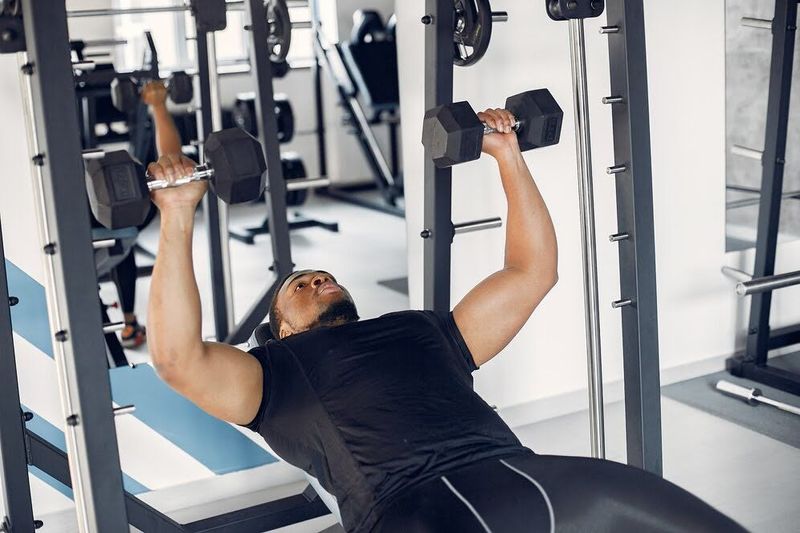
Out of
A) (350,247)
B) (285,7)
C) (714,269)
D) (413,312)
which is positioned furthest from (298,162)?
(413,312)

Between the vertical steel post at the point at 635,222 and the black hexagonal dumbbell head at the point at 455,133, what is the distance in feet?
1.18

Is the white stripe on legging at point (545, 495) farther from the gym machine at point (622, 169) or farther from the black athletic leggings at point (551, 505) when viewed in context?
the gym machine at point (622, 169)

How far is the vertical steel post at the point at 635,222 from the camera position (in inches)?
98.0

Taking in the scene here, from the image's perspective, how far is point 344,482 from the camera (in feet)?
6.89

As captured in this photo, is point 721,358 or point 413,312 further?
point 721,358

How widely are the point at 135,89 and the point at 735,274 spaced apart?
2475mm

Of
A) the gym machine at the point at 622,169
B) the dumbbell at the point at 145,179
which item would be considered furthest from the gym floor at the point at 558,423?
the dumbbell at the point at 145,179

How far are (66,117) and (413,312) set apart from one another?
921mm

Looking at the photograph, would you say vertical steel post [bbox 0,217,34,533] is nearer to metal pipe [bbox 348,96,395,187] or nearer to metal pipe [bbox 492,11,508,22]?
metal pipe [bbox 492,11,508,22]

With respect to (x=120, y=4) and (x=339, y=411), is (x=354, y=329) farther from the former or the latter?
(x=120, y=4)

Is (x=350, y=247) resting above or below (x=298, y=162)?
below

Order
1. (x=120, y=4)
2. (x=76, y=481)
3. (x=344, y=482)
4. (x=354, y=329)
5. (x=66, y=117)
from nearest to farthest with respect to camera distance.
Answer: (x=66, y=117)
(x=76, y=481)
(x=344, y=482)
(x=354, y=329)
(x=120, y=4)

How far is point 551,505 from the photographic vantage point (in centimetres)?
193

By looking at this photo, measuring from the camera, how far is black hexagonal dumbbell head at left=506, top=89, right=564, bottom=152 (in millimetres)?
2453
